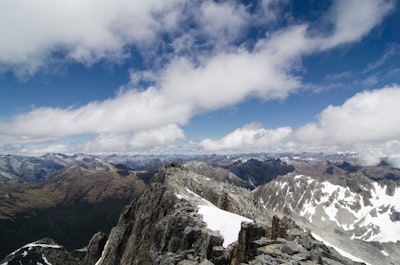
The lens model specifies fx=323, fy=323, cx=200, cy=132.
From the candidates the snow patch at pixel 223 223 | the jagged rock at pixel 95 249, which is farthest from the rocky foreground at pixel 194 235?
the snow patch at pixel 223 223

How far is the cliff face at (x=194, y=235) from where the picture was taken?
29.4 metres

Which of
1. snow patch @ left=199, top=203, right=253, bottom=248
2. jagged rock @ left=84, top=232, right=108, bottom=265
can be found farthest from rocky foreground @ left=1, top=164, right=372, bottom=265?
snow patch @ left=199, top=203, right=253, bottom=248

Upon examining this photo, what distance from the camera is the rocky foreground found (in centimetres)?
2961

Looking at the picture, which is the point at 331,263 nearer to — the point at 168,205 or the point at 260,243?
the point at 260,243

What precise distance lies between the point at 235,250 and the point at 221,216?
18515 millimetres

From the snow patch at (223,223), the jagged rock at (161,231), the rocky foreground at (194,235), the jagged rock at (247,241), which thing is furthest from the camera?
the snow patch at (223,223)

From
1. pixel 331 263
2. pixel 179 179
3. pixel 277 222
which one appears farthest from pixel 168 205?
pixel 331 263

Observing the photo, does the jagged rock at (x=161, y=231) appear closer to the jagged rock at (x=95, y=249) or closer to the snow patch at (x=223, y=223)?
the snow patch at (x=223, y=223)

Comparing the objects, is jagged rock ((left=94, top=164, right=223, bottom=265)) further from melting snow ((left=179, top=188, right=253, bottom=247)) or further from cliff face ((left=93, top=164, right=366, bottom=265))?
melting snow ((left=179, top=188, right=253, bottom=247))

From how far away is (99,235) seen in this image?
102 metres

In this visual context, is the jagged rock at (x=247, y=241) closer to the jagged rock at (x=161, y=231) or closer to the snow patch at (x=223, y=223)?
the jagged rock at (x=161, y=231)

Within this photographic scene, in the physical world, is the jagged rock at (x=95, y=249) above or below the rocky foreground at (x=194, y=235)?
below

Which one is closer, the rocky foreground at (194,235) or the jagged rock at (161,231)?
the rocky foreground at (194,235)

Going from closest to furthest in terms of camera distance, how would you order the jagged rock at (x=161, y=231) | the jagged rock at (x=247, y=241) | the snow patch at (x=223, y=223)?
the jagged rock at (x=247, y=241) → the jagged rock at (x=161, y=231) → the snow patch at (x=223, y=223)
